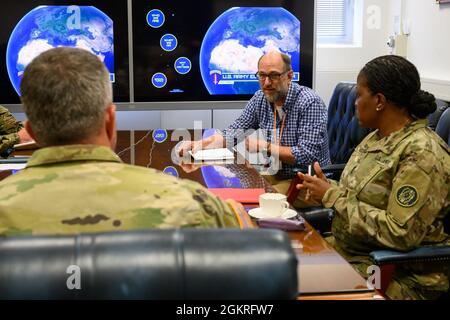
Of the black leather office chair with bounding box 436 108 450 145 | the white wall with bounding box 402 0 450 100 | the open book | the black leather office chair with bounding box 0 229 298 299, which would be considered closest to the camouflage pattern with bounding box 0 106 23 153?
the open book

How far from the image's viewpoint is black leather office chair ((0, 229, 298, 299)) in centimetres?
78

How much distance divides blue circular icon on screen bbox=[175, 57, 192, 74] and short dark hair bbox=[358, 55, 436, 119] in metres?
2.79

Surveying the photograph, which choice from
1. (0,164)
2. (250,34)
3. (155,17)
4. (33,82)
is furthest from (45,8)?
(33,82)

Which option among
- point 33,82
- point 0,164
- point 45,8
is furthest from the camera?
point 45,8

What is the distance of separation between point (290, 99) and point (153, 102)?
5.67ft

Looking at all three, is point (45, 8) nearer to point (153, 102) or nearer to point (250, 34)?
point (153, 102)

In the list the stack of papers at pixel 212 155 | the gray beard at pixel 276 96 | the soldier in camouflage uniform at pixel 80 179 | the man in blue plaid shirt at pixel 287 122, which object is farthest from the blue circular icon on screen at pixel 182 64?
the soldier in camouflage uniform at pixel 80 179

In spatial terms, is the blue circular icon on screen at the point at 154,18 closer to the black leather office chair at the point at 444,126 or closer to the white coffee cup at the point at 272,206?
the black leather office chair at the point at 444,126

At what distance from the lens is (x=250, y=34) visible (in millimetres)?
4848

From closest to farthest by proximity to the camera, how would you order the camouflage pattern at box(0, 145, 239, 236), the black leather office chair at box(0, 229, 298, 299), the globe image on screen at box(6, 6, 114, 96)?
1. the black leather office chair at box(0, 229, 298, 299)
2. the camouflage pattern at box(0, 145, 239, 236)
3. the globe image on screen at box(6, 6, 114, 96)

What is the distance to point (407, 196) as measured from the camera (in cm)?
198

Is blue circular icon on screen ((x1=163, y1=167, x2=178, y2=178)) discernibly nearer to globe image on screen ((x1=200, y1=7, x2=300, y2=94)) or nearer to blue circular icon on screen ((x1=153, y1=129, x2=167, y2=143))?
blue circular icon on screen ((x1=153, y1=129, x2=167, y2=143))

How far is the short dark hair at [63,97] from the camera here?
121 cm

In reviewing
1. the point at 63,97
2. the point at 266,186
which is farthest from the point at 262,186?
the point at 63,97
